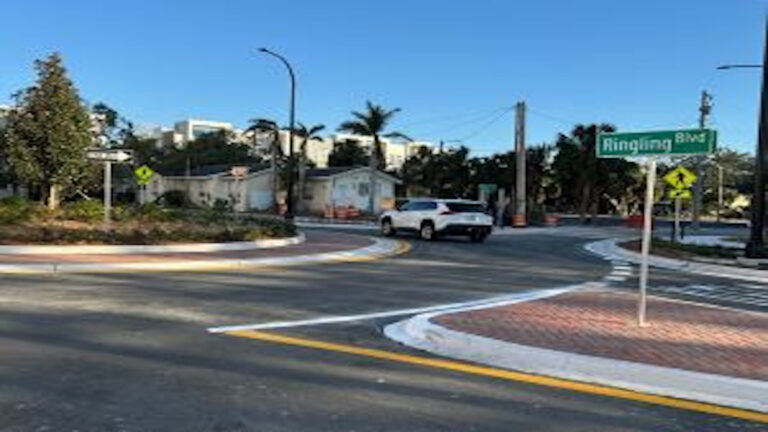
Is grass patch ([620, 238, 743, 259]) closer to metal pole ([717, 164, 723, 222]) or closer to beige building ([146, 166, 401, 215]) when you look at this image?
beige building ([146, 166, 401, 215])

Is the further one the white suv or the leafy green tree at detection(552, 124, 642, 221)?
the leafy green tree at detection(552, 124, 642, 221)

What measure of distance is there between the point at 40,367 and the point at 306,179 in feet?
183

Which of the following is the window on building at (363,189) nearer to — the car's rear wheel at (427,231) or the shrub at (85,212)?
the car's rear wheel at (427,231)

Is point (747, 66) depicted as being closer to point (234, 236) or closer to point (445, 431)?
point (234, 236)

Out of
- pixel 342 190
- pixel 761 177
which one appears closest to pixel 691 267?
pixel 761 177

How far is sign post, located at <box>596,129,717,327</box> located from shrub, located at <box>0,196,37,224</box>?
1698 cm

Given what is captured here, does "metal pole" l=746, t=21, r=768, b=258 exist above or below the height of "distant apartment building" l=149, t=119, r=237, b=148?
below

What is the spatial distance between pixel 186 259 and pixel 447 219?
1391 cm

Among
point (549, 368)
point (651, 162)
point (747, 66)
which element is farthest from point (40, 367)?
point (747, 66)

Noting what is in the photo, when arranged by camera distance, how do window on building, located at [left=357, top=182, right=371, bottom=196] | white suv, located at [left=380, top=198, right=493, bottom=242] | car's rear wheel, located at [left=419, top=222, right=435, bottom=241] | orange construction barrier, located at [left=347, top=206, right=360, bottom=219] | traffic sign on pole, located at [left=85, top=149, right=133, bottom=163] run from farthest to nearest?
1. window on building, located at [left=357, top=182, right=371, bottom=196]
2. orange construction barrier, located at [left=347, top=206, right=360, bottom=219]
3. car's rear wheel, located at [left=419, top=222, right=435, bottom=241]
4. white suv, located at [left=380, top=198, right=493, bottom=242]
5. traffic sign on pole, located at [left=85, top=149, right=133, bottom=163]

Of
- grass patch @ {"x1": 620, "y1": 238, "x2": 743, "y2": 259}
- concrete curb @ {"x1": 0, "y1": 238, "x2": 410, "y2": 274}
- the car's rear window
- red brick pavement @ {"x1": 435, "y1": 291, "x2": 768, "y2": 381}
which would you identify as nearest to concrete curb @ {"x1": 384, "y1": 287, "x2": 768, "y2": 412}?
red brick pavement @ {"x1": 435, "y1": 291, "x2": 768, "y2": 381}

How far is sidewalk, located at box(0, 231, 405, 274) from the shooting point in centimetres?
1695

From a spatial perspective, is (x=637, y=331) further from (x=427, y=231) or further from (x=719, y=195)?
(x=719, y=195)

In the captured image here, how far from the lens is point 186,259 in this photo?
1906 cm
